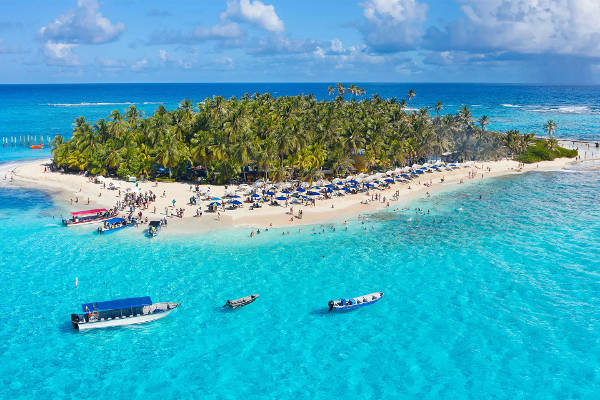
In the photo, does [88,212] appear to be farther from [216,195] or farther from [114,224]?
[216,195]

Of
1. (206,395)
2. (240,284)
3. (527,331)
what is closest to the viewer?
(206,395)

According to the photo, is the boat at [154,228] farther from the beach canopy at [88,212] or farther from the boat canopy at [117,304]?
the boat canopy at [117,304]

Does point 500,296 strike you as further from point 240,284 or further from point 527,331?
point 240,284

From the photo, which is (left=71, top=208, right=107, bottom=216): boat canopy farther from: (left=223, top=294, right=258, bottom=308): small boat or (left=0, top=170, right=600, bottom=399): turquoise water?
(left=223, top=294, right=258, bottom=308): small boat

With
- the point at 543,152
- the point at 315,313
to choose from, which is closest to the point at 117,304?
the point at 315,313

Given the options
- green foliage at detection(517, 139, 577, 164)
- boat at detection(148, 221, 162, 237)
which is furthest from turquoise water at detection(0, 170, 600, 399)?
green foliage at detection(517, 139, 577, 164)

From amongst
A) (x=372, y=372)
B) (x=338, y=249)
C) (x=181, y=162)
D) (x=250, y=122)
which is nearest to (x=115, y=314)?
(x=372, y=372)
